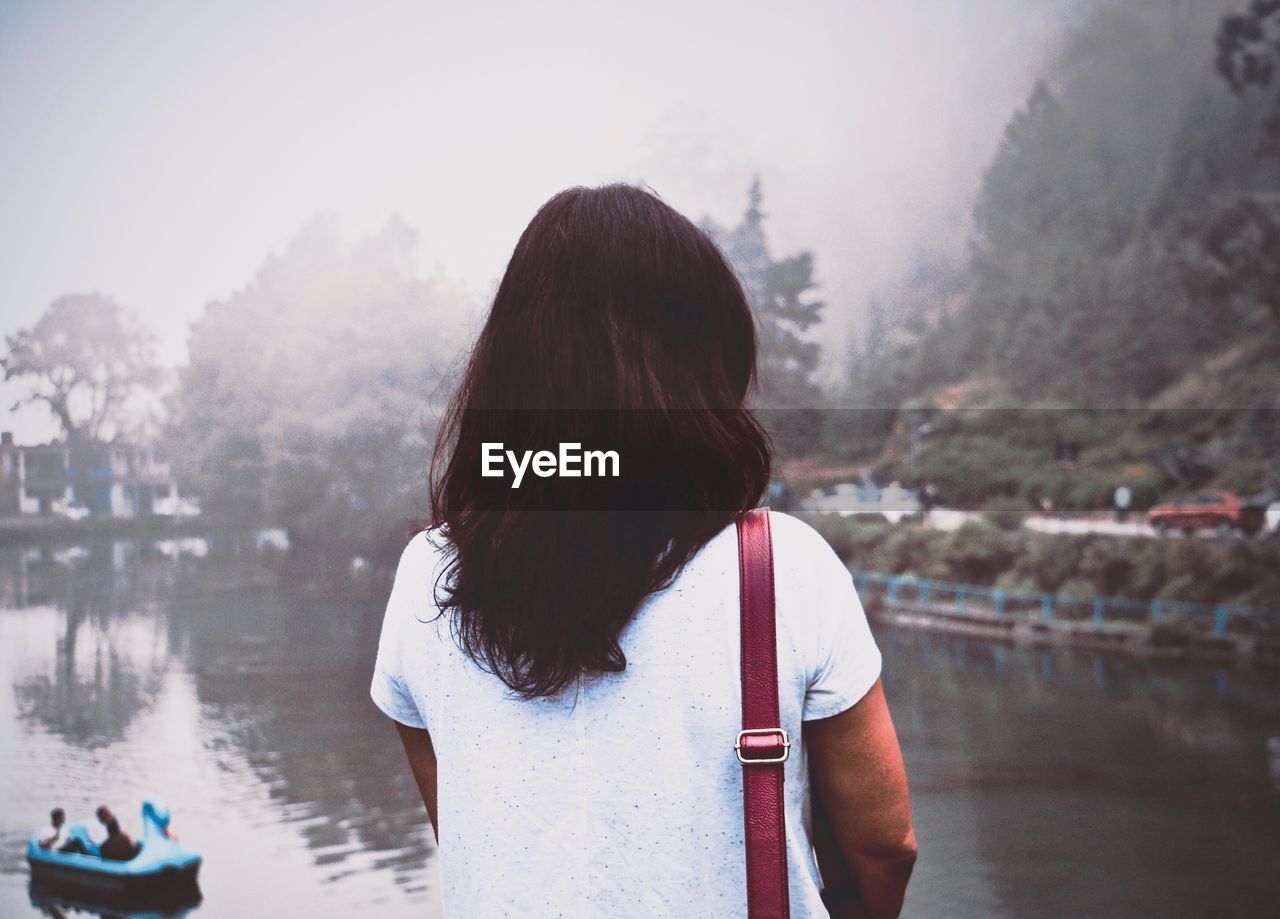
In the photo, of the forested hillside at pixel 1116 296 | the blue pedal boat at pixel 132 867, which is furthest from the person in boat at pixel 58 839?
the forested hillside at pixel 1116 296

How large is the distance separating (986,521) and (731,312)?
15.8 ft

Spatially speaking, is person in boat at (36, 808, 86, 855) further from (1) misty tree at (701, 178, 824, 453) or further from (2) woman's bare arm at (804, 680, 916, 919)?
(2) woman's bare arm at (804, 680, 916, 919)

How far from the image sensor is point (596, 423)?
0.85 meters

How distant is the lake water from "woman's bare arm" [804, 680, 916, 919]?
3.75 metres

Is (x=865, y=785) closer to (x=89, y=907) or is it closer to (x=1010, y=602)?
(x=89, y=907)

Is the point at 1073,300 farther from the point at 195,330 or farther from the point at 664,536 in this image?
the point at 664,536

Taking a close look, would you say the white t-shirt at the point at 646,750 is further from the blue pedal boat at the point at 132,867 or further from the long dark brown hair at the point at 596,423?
the blue pedal boat at the point at 132,867

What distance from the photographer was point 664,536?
0.83 metres

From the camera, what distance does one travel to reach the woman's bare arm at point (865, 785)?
81 cm

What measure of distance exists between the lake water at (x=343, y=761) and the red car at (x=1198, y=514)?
687 millimetres

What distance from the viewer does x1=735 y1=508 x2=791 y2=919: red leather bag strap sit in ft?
2.57

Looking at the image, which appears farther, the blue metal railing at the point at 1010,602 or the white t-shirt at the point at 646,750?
the blue metal railing at the point at 1010,602

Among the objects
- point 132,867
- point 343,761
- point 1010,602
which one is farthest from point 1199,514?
point 132,867

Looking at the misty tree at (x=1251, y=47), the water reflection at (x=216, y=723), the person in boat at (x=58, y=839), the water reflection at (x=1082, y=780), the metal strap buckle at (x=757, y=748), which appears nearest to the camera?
the metal strap buckle at (x=757, y=748)
